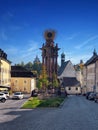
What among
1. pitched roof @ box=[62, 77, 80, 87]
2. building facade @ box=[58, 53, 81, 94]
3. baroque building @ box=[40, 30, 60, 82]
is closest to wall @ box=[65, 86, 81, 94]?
building facade @ box=[58, 53, 81, 94]

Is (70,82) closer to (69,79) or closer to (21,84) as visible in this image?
(69,79)

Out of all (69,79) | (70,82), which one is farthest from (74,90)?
(69,79)

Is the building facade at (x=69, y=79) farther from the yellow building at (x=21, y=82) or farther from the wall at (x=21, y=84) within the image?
the wall at (x=21, y=84)

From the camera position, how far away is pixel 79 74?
148375 millimetres

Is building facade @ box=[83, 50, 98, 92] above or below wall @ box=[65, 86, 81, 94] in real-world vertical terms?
above

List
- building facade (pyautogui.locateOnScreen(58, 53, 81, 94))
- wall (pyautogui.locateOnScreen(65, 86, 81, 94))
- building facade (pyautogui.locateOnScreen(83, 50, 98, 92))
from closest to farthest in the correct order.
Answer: building facade (pyautogui.locateOnScreen(83, 50, 98, 92)), wall (pyautogui.locateOnScreen(65, 86, 81, 94)), building facade (pyautogui.locateOnScreen(58, 53, 81, 94))

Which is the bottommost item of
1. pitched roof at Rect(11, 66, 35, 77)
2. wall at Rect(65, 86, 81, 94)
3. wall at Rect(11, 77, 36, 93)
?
wall at Rect(65, 86, 81, 94)

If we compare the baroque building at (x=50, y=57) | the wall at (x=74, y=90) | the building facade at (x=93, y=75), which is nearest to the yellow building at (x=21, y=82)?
the baroque building at (x=50, y=57)

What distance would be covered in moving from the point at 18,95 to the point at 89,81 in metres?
46.5

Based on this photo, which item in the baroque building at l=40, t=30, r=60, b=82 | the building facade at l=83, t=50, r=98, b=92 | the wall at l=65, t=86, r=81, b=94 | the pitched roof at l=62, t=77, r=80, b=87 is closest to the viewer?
the building facade at l=83, t=50, r=98, b=92

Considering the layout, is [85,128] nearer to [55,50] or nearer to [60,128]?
[60,128]

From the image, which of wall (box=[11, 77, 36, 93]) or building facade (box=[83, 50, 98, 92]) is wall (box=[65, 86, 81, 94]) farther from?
wall (box=[11, 77, 36, 93])

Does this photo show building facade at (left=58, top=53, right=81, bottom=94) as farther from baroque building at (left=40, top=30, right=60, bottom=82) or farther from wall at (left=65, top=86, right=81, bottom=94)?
baroque building at (left=40, top=30, right=60, bottom=82)

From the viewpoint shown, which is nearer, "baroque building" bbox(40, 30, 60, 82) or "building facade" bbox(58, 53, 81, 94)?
"baroque building" bbox(40, 30, 60, 82)
